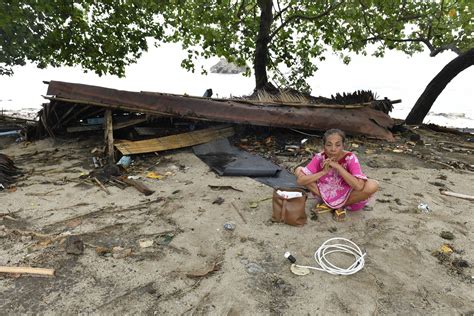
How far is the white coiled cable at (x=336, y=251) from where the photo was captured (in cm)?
282

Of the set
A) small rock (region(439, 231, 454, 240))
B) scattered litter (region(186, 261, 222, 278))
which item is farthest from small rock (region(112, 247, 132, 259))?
small rock (region(439, 231, 454, 240))

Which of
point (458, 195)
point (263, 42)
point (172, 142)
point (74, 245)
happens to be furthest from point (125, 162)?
point (263, 42)

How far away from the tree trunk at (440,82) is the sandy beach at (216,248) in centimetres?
528

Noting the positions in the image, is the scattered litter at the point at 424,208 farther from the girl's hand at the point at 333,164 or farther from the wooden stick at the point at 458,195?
the girl's hand at the point at 333,164

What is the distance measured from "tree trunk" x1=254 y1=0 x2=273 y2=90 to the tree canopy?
0.03m

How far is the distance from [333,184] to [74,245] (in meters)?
2.92

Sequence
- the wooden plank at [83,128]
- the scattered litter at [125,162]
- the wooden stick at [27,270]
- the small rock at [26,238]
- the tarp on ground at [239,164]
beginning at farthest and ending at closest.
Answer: the wooden plank at [83,128], the scattered litter at [125,162], the tarp on ground at [239,164], the small rock at [26,238], the wooden stick at [27,270]

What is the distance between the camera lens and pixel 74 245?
3.14 meters

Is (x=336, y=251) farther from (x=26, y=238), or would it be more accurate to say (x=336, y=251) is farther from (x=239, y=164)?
(x=26, y=238)

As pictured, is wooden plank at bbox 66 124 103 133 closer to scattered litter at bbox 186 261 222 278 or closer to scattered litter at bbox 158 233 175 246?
scattered litter at bbox 158 233 175 246

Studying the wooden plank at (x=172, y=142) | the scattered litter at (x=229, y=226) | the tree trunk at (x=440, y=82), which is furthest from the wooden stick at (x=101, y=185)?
the tree trunk at (x=440, y=82)

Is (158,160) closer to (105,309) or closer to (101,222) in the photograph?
(101,222)

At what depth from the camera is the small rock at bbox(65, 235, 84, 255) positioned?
120 inches

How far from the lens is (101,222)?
3.70 metres
